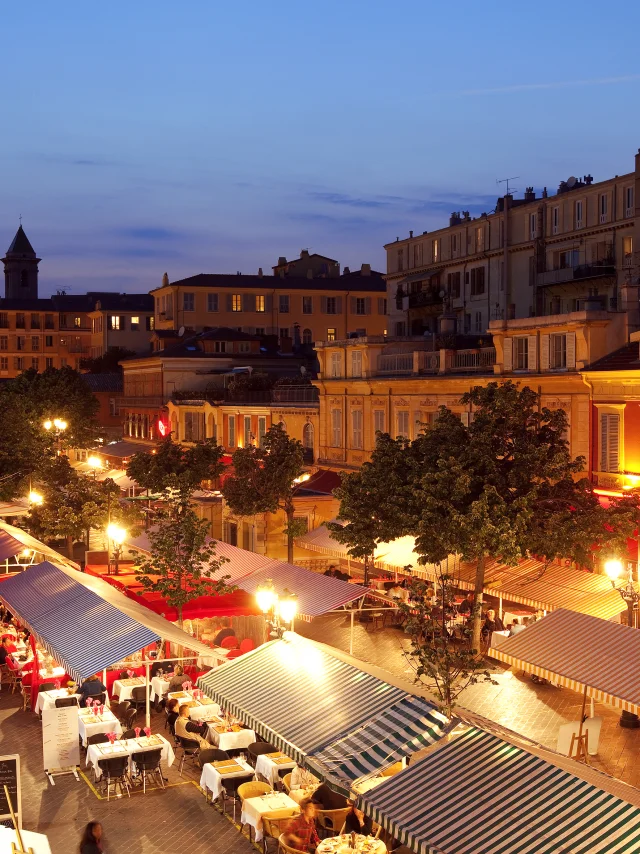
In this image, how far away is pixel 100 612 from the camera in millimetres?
24734

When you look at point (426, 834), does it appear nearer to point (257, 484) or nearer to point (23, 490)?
point (257, 484)

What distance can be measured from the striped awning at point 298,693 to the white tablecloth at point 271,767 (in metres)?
1.48

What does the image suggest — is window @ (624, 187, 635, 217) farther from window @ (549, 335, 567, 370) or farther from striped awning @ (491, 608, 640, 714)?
striped awning @ (491, 608, 640, 714)

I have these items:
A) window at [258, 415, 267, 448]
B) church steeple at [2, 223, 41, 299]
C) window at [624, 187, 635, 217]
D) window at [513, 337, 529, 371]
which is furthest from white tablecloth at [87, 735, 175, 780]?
church steeple at [2, 223, 41, 299]

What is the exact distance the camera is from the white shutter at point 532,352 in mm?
37088

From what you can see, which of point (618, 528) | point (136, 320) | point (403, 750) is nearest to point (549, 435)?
point (618, 528)

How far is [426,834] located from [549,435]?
683 inches

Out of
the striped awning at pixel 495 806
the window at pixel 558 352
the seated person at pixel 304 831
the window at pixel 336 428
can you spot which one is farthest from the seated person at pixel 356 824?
the window at pixel 336 428

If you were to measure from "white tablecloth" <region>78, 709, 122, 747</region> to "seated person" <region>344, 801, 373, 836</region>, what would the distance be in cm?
709

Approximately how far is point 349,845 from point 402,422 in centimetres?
2955

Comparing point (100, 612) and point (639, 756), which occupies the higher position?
point (100, 612)

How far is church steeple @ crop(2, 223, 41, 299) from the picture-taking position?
547ft

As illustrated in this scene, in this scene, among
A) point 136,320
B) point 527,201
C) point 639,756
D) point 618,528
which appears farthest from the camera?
point 136,320

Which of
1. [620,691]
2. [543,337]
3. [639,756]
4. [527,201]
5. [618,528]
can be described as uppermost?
[527,201]
